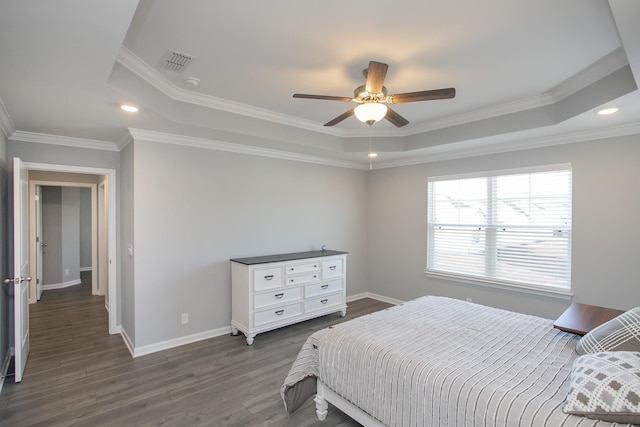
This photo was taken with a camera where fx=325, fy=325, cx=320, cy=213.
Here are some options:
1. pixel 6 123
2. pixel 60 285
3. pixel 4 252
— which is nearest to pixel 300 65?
pixel 6 123

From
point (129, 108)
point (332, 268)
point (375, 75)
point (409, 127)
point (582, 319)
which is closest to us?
point (375, 75)

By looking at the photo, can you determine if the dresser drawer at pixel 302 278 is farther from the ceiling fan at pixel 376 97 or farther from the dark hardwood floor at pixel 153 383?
the ceiling fan at pixel 376 97

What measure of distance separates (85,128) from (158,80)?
3.79 ft

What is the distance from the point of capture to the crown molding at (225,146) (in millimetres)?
3525

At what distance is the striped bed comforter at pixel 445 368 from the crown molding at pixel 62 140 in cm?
347

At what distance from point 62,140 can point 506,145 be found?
17.4ft

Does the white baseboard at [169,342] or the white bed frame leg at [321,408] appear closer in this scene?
the white bed frame leg at [321,408]

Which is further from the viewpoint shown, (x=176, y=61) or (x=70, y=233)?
(x=70, y=233)

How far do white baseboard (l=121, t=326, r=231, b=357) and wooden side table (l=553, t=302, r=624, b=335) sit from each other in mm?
3507

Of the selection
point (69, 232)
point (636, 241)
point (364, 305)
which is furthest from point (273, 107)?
point (69, 232)

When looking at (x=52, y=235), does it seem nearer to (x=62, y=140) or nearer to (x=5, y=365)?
(x=62, y=140)

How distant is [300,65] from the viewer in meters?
2.59

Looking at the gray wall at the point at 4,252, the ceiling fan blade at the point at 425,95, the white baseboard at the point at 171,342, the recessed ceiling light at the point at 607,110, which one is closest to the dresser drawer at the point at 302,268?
the white baseboard at the point at 171,342

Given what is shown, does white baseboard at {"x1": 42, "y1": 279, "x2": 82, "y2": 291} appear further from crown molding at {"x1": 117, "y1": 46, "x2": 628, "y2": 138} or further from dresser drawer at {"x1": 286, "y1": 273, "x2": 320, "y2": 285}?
crown molding at {"x1": 117, "y1": 46, "x2": 628, "y2": 138}
